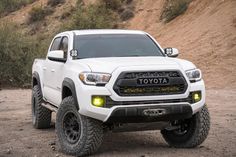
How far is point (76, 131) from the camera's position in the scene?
Result: 746 cm

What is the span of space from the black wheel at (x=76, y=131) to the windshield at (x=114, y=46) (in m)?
1.01

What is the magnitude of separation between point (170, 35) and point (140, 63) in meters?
22.2

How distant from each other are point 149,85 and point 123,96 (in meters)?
0.40

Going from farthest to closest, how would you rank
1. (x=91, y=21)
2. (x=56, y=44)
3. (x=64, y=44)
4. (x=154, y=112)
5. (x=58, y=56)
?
1. (x=91, y=21)
2. (x=56, y=44)
3. (x=64, y=44)
4. (x=58, y=56)
5. (x=154, y=112)

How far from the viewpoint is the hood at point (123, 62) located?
7.07m

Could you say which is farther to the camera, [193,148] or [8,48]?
[8,48]

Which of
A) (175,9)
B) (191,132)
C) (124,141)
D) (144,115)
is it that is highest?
(175,9)

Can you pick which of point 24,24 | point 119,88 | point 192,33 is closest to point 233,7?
point 192,33

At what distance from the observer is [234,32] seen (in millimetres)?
24578

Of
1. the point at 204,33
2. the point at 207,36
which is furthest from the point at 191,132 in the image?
the point at 204,33

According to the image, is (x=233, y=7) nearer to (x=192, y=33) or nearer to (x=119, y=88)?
(x=192, y=33)

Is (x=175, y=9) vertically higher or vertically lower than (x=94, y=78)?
higher

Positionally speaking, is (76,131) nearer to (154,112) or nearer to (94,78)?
(94,78)

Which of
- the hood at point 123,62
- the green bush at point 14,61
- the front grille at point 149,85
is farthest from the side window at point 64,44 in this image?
the green bush at point 14,61
